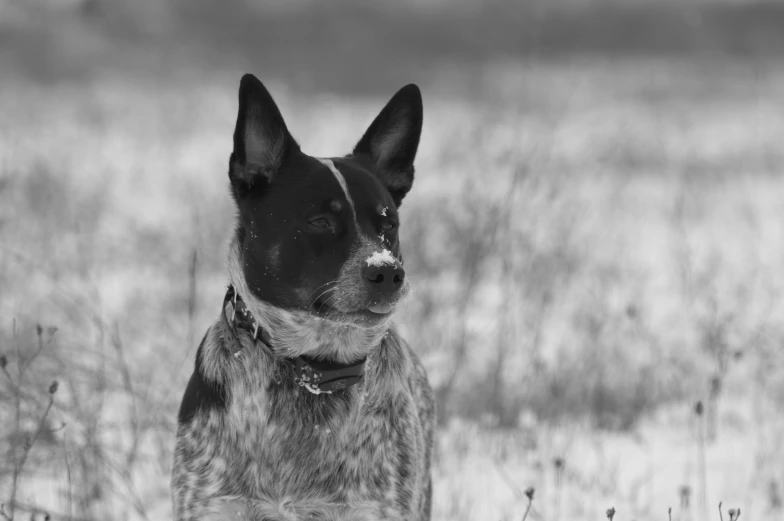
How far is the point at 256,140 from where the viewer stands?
3.54m

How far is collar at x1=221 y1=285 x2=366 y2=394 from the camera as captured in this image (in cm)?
335

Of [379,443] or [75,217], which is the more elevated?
[75,217]

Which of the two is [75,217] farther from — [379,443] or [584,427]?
[379,443]

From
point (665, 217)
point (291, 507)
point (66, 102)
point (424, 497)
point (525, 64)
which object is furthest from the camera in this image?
point (66, 102)

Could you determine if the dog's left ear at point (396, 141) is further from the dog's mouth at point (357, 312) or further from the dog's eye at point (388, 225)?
the dog's mouth at point (357, 312)

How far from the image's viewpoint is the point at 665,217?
476 inches

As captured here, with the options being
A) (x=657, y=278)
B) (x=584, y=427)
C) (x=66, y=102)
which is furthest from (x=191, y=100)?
(x=584, y=427)

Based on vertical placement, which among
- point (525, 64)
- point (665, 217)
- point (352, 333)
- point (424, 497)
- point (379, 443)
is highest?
point (525, 64)

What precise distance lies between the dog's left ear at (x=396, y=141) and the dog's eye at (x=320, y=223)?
0.60m

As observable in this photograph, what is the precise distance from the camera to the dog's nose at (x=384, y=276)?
319 centimetres

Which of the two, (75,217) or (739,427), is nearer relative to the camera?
(739,427)

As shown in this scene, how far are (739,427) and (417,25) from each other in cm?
1916

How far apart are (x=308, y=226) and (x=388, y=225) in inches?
14.3

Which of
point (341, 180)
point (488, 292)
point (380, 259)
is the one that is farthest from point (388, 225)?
point (488, 292)
